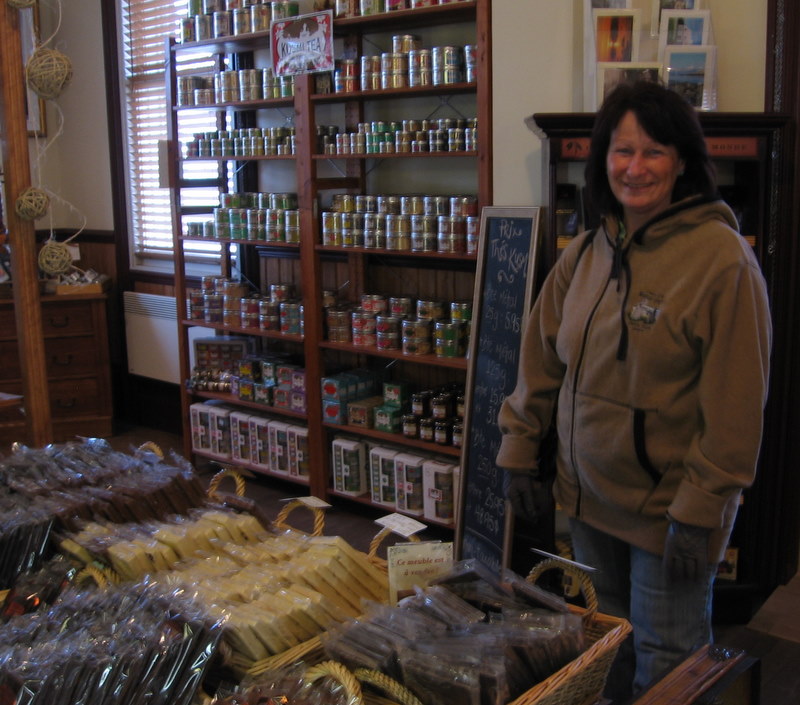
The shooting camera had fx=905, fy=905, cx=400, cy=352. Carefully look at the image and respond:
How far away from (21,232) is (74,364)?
2.78 meters

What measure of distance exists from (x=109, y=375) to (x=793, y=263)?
424 centimetres

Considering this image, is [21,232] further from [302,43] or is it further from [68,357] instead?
[68,357]

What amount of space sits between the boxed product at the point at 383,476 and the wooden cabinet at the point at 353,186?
0.25 feet

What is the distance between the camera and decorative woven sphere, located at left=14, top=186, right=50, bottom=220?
305cm

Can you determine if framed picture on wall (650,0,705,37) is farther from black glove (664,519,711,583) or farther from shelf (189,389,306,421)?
shelf (189,389,306,421)

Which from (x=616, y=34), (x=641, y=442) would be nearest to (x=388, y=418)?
(x=616, y=34)

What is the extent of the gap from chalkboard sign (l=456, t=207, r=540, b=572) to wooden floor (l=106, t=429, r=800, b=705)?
60 centimetres

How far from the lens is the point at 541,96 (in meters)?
3.49

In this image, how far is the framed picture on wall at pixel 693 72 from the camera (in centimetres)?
312

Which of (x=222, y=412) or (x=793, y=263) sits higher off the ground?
(x=793, y=263)

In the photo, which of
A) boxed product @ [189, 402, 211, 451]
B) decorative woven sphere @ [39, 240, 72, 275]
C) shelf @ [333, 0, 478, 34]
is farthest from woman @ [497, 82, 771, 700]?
boxed product @ [189, 402, 211, 451]

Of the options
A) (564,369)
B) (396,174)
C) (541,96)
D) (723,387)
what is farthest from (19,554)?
(396,174)

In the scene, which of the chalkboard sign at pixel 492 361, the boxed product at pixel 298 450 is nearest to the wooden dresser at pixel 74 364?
the boxed product at pixel 298 450

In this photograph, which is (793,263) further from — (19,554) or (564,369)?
(19,554)
